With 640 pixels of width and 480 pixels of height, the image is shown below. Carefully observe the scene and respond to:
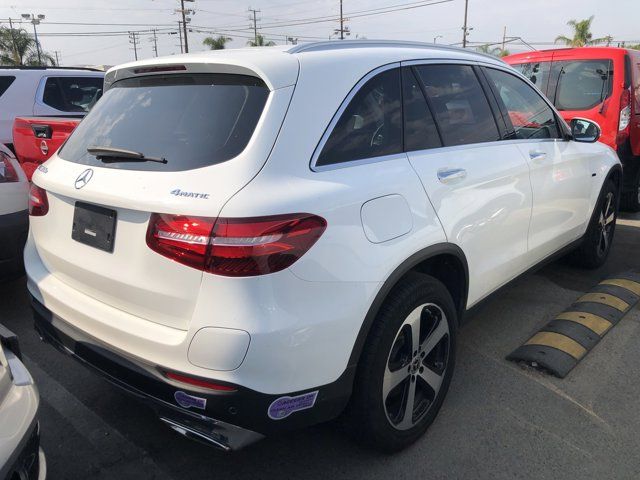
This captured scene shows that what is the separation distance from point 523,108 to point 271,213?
7.92 feet

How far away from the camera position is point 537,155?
10.9 feet

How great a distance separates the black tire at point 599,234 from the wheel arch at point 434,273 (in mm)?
2169

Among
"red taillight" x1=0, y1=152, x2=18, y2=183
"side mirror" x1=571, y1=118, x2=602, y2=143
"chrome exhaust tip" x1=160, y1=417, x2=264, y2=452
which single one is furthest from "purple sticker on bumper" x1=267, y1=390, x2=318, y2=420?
"side mirror" x1=571, y1=118, x2=602, y2=143

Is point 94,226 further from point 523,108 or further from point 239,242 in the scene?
point 523,108

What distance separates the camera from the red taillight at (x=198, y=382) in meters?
1.80

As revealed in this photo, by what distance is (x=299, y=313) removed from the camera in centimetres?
181

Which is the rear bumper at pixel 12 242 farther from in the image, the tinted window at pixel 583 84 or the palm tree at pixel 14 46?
the palm tree at pixel 14 46

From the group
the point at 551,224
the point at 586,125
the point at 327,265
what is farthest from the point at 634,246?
the point at 327,265

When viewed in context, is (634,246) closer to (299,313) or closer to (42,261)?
(299,313)

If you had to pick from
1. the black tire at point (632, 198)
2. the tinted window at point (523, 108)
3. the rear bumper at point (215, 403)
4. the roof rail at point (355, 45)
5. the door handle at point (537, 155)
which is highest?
the roof rail at point (355, 45)

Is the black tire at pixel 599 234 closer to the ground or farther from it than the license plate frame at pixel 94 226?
closer to the ground

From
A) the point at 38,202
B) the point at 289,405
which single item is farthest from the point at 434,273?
the point at 38,202

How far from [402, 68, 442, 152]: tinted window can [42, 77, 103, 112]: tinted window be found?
21.3 feet

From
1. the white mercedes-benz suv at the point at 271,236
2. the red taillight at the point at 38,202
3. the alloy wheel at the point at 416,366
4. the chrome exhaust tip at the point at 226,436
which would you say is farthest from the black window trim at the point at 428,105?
the red taillight at the point at 38,202
